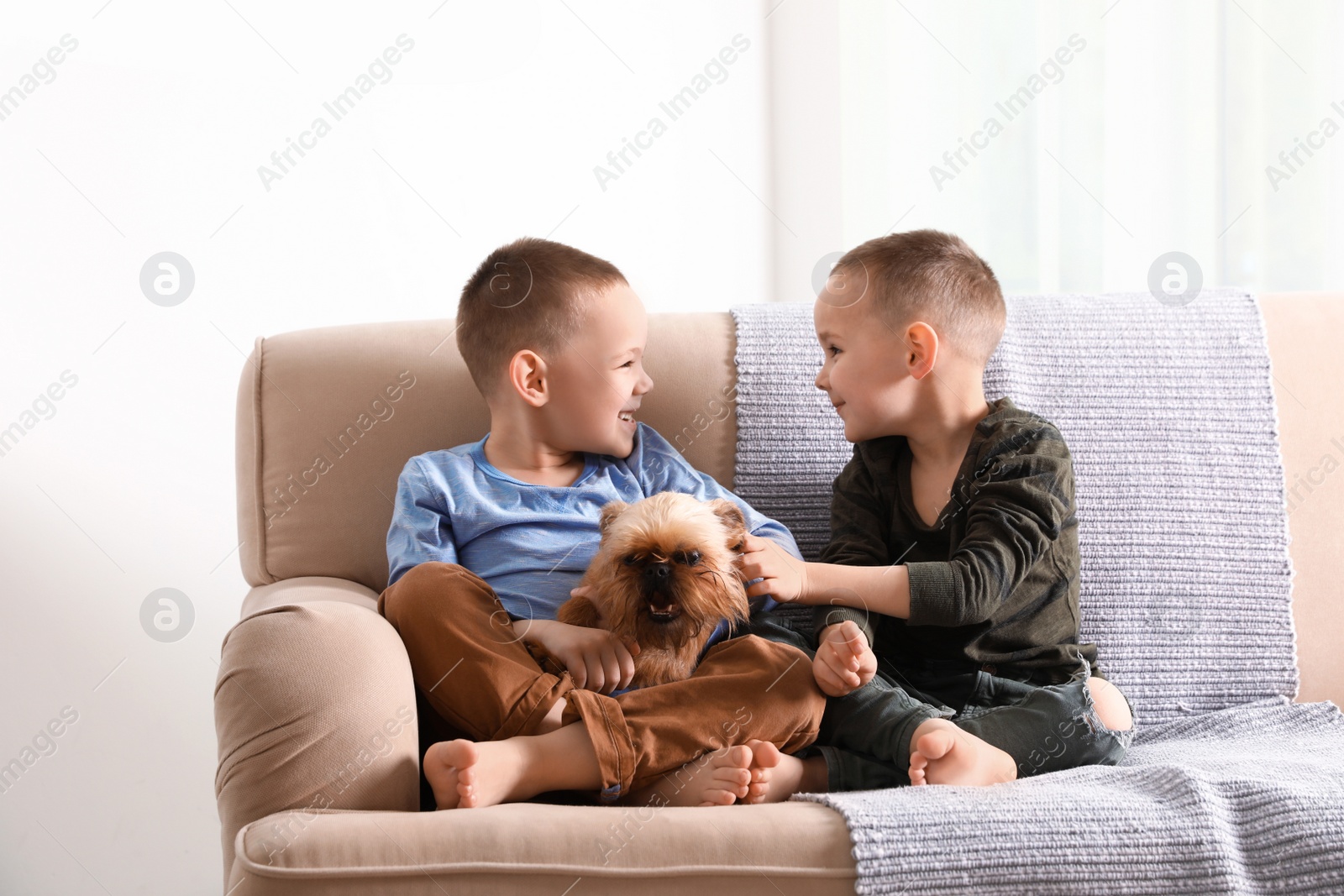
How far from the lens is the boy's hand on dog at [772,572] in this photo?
3.83ft

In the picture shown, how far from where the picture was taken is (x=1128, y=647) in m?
1.43

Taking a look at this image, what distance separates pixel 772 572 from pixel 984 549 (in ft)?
0.82

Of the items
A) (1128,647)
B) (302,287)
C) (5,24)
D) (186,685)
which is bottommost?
(186,685)

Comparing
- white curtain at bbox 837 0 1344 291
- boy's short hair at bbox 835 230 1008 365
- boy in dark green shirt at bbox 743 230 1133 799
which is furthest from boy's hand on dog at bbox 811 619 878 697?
white curtain at bbox 837 0 1344 291

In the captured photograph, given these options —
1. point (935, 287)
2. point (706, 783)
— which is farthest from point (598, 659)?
point (935, 287)

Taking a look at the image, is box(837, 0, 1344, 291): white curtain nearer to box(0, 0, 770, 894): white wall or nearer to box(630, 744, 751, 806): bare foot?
box(0, 0, 770, 894): white wall

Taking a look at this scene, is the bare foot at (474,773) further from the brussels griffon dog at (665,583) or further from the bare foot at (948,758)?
the bare foot at (948,758)

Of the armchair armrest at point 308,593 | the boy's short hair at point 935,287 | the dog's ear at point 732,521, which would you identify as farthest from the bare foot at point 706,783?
the boy's short hair at point 935,287

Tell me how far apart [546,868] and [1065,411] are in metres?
0.98

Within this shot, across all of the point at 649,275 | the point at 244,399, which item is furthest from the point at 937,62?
the point at 244,399

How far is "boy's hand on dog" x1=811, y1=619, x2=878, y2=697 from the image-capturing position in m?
1.09

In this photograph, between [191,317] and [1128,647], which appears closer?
[1128,647]

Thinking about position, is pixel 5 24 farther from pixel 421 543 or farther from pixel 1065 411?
pixel 1065 411

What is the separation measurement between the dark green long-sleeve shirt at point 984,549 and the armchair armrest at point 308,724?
0.50m
